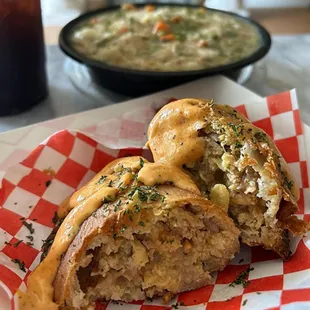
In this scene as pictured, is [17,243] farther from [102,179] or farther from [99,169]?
[99,169]

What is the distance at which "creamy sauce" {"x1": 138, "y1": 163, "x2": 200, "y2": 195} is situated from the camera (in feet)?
4.48

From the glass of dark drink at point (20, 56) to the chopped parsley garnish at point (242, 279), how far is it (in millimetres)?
1223

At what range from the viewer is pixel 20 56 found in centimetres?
211

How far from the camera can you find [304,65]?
104 inches

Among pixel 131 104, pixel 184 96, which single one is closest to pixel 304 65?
pixel 184 96

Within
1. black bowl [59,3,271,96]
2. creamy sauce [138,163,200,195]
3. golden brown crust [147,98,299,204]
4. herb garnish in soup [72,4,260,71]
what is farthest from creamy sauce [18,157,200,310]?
herb garnish in soup [72,4,260,71]

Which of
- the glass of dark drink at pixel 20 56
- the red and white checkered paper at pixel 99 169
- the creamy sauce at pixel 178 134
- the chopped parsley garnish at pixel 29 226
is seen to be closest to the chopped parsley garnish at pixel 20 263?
Result: the red and white checkered paper at pixel 99 169

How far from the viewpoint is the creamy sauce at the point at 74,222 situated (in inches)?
49.9

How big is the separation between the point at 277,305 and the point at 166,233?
312mm

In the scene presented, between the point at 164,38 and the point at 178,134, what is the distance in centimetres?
95

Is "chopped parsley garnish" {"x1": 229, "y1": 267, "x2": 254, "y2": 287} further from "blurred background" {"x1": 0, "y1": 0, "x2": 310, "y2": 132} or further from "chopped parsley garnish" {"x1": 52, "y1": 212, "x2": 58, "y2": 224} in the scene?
"blurred background" {"x1": 0, "y1": 0, "x2": 310, "y2": 132}

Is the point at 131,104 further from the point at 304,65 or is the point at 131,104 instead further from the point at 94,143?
the point at 304,65

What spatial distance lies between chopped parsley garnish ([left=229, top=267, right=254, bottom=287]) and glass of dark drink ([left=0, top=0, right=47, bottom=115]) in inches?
48.1

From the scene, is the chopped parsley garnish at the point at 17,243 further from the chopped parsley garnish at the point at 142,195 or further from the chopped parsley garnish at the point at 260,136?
the chopped parsley garnish at the point at 260,136
